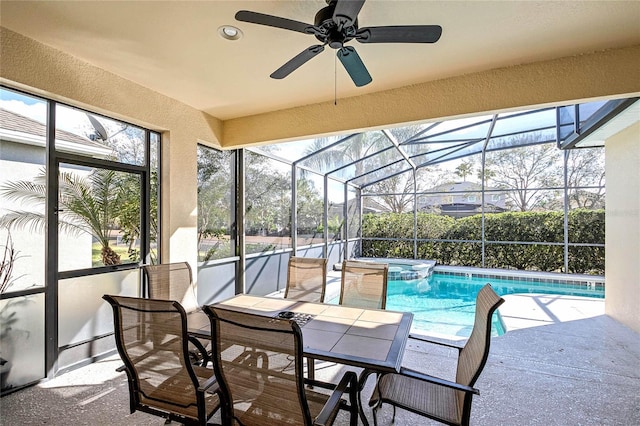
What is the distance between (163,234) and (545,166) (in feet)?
34.8

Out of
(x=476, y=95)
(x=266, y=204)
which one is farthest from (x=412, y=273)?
(x=476, y=95)

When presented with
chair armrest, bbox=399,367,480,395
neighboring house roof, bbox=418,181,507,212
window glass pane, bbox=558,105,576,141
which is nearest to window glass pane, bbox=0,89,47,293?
chair armrest, bbox=399,367,480,395

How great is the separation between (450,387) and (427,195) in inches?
386

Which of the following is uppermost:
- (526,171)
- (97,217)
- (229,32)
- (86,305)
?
(229,32)

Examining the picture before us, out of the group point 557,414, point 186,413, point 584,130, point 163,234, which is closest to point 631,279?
point 584,130

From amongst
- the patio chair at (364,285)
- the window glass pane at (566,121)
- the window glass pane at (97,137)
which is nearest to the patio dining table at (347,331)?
the patio chair at (364,285)

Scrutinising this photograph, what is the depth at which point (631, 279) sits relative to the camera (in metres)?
4.46

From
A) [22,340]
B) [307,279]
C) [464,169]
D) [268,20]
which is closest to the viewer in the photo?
[268,20]

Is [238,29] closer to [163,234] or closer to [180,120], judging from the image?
[180,120]

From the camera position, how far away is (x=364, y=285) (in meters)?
3.30

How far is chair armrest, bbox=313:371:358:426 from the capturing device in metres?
1.47

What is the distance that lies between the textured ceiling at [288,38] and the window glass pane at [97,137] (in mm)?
573

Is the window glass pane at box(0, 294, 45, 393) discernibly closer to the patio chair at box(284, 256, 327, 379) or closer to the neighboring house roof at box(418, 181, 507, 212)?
the patio chair at box(284, 256, 327, 379)

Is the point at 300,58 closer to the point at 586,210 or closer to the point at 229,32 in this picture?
the point at 229,32
